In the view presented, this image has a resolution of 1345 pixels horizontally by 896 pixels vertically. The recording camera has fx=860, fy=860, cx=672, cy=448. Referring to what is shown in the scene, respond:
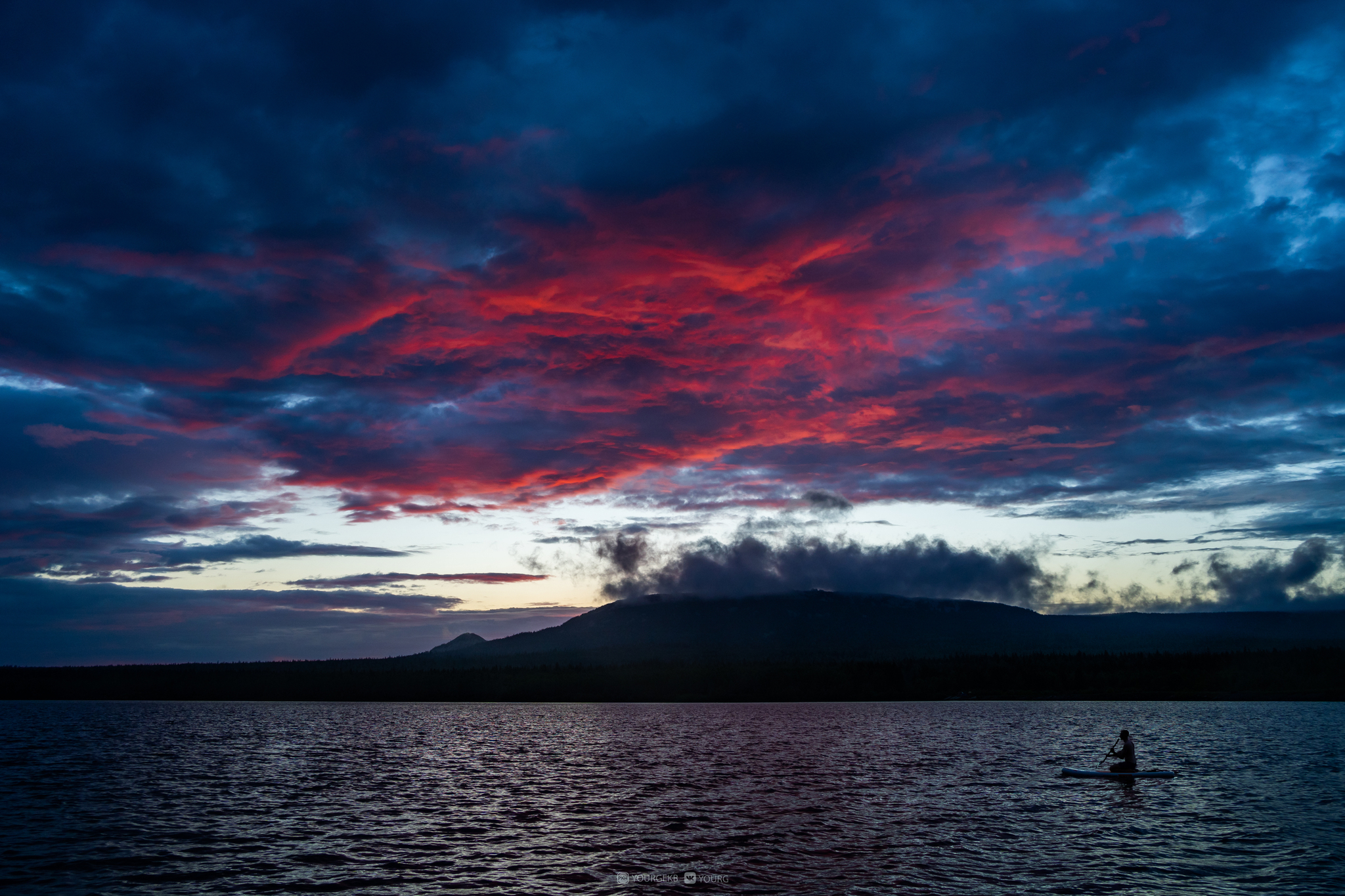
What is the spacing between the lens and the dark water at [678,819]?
35.1 meters

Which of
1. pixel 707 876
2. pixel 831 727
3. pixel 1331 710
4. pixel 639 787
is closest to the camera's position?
pixel 707 876

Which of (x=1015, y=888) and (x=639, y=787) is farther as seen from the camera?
(x=639, y=787)

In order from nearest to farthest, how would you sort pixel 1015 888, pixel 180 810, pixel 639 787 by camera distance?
pixel 1015 888 < pixel 180 810 < pixel 639 787

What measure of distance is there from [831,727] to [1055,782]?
77148mm

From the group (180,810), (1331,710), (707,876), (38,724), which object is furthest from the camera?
(1331,710)

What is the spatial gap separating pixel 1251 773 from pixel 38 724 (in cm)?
19333

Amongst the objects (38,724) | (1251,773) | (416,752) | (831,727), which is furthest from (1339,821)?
(38,724)

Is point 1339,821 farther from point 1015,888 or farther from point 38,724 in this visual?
point 38,724

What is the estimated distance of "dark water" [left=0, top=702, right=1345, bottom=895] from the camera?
3509cm

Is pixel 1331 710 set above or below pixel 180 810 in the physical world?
below

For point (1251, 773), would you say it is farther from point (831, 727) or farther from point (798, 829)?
point (831, 727)

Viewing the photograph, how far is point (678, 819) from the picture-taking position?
49.4m

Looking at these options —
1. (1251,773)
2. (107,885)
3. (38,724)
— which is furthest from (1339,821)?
(38,724)

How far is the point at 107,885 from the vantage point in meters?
34.6
